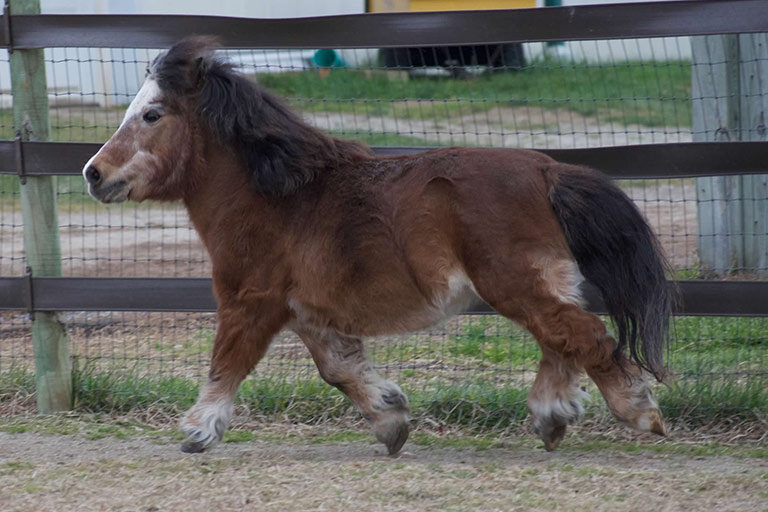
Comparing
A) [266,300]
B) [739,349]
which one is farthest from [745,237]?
[266,300]

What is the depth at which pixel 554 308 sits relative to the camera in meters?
4.14

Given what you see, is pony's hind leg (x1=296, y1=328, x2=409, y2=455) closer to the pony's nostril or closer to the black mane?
the black mane

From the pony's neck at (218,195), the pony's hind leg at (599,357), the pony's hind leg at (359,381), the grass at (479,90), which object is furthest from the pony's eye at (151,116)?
the grass at (479,90)

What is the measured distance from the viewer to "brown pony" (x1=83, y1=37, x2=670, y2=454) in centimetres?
419

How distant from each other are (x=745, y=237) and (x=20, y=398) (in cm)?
512

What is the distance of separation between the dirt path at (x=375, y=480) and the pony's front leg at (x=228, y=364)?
0.14 metres

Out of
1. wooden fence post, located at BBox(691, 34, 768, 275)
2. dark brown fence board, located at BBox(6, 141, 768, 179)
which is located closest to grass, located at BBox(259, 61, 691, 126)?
wooden fence post, located at BBox(691, 34, 768, 275)

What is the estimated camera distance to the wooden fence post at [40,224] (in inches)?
212

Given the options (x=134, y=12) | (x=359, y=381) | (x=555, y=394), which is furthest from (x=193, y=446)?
(x=134, y=12)

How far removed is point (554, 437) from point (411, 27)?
2153mm

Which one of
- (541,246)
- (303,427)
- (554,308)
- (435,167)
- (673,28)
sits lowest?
(303,427)

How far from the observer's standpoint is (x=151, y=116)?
15.2ft

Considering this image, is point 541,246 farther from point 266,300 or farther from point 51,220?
point 51,220

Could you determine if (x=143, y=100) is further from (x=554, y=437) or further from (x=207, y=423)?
(x=554, y=437)
